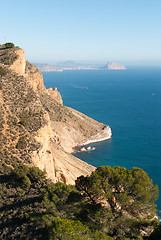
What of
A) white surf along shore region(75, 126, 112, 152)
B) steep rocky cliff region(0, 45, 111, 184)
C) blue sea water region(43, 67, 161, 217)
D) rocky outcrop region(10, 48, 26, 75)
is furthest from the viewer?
white surf along shore region(75, 126, 112, 152)

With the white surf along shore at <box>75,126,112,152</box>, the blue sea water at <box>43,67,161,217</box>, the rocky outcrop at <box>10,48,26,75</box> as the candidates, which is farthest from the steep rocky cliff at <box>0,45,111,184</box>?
the white surf along shore at <box>75,126,112,152</box>

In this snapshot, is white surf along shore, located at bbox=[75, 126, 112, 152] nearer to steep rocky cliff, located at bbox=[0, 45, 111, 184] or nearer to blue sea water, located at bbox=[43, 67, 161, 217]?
blue sea water, located at bbox=[43, 67, 161, 217]

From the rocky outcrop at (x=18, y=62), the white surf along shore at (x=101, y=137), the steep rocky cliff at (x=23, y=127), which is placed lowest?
the white surf along shore at (x=101, y=137)

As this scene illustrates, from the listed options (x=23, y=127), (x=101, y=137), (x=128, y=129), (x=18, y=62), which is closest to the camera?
(x=23, y=127)

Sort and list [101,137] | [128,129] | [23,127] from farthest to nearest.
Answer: [128,129] < [101,137] < [23,127]

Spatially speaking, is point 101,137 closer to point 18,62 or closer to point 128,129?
point 128,129

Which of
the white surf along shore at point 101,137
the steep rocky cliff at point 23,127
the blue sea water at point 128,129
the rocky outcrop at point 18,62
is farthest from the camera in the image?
the white surf along shore at point 101,137

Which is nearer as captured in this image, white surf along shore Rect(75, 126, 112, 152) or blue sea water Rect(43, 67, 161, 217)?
blue sea water Rect(43, 67, 161, 217)

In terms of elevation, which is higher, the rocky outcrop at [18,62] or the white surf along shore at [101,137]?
the rocky outcrop at [18,62]

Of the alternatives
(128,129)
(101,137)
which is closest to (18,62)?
(101,137)

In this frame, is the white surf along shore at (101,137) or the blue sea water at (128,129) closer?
the blue sea water at (128,129)

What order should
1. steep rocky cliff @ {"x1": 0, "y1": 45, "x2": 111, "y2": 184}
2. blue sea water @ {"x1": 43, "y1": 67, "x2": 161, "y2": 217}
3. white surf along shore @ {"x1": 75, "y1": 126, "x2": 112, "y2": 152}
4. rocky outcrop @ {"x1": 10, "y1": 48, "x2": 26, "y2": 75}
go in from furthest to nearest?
white surf along shore @ {"x1": 75, "y1": 126, "x2": 112, "y2": 152}, blue sea water @ {"x1": 43, "y1": 67, "x2": 161, "y2": 217}, rocky outcrop @ {"x1": 10, "y1": 48, "x2": 26, "y2": 75}, steep rocky cliff @ {"x1": 0, "y1": 45, "x2": 111, "y2": 184}

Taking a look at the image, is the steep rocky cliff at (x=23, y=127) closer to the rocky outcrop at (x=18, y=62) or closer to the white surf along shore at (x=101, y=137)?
the rocky outcrop at (x=18, y=62)

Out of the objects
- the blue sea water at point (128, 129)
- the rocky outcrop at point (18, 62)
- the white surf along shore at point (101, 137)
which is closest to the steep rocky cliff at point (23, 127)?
the rocky outcrop at point (18, 62)
